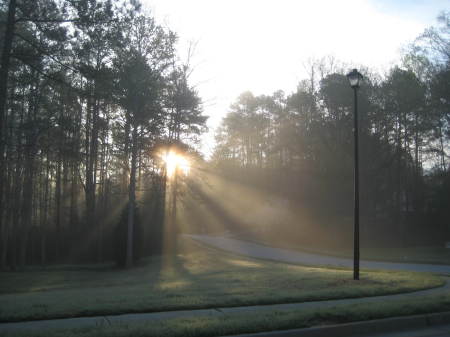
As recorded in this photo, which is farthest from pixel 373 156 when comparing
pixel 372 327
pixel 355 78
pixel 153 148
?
pixel 372 327

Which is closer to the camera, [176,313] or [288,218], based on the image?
[176,313]

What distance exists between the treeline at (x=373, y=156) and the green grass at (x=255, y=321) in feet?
101

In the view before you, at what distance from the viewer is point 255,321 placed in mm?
6914

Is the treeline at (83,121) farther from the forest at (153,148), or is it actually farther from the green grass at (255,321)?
the green grass at (255,321)

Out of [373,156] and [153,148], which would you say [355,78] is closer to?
[153,148]

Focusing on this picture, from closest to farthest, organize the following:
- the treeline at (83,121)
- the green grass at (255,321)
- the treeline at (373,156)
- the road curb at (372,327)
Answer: the green grass at (255,321) → the road curb at (372,327) → the treeline at (83,121) → the treeline at (373,156)

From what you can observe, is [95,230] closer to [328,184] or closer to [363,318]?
[328,184]

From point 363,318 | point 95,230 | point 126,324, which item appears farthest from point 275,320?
point 95,230

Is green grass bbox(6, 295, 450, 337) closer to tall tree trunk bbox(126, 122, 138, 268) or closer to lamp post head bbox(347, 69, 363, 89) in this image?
lamp post head bbox(347, 69, 363, 89)

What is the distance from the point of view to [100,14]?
43.1ft

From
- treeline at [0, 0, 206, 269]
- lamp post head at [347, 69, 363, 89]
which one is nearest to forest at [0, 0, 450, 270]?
treeline at [0, 0, 206, 269]

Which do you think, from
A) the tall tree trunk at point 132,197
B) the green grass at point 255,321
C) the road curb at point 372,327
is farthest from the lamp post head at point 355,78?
the tall tree trunk at point 132,197

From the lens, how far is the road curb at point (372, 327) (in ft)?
21.7

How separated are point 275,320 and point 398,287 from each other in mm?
5601
